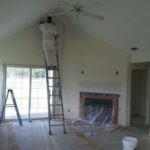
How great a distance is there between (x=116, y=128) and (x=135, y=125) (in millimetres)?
931

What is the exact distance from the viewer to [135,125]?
6785 millimetres

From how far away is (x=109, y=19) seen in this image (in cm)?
514

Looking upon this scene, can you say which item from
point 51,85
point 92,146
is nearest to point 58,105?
point 51,85

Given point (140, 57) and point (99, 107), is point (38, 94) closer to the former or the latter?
point (99, 107)

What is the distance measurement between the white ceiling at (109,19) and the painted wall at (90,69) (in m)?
0.37

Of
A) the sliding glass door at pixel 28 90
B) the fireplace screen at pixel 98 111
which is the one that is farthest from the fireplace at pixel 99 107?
the sliding glass door at pixel 28 90

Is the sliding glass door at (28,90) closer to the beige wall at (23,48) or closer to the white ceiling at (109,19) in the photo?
the beige wall at (23,48)

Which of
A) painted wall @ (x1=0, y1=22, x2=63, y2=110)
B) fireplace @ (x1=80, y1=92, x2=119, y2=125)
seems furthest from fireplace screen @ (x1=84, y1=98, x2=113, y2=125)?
painted wall @ (x1=0, y1=22, x2=63, y2=110)

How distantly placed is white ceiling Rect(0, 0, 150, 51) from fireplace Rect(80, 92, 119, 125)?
1.78 metres

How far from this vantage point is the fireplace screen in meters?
6.74

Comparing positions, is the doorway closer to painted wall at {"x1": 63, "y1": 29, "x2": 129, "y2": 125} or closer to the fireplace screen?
the fireplace screen

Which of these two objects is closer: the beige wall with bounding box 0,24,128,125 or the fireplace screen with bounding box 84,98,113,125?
the beige wall with bounding box 0,24,128,125

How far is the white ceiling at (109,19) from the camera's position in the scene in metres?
4.03

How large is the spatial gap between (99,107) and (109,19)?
3111mm
